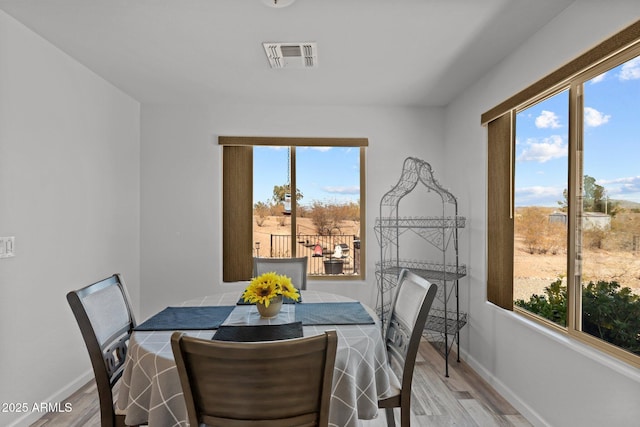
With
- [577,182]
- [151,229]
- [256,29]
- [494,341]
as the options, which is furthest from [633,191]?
[151,229]

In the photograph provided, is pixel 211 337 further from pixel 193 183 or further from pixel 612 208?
pixel 193 183

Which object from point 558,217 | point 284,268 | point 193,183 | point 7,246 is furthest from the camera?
point 193,183

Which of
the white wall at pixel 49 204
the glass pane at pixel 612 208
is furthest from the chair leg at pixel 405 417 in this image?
the white wall at pixel 49 204

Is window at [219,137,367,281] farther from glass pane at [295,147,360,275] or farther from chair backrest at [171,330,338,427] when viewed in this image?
chair backrest at [171,330,338,427]

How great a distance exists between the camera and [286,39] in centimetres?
243

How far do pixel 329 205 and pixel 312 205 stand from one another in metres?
0.18

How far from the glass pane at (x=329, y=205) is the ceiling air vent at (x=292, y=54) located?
1.27 meters

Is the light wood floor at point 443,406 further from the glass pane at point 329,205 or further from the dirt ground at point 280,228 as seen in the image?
the dirt ground at point 280,228

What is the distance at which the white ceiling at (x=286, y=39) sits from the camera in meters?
2.06

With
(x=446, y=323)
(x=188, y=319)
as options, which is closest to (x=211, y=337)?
(x=188, y=319)

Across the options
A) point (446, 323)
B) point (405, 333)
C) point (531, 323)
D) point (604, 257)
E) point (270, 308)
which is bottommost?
point (446, 323)

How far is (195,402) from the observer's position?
3.59 feet

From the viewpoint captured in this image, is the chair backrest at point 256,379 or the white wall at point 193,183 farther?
the white wall at point 193,183

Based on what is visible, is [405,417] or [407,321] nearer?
[405,417]
